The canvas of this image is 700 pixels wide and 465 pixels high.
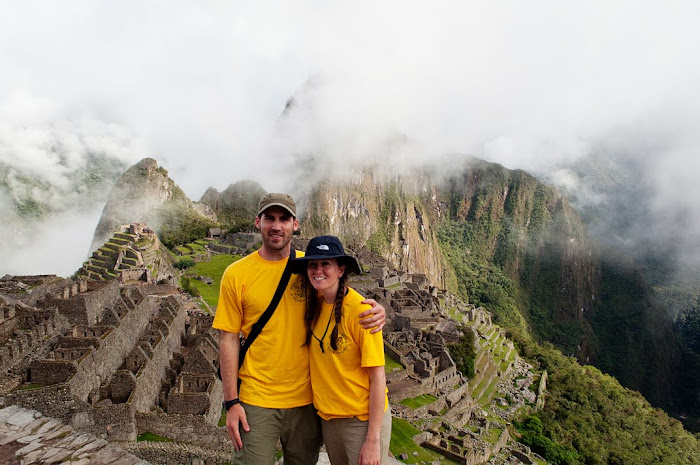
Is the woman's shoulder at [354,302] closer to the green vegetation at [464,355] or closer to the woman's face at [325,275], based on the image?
the woman's face at [325,275]

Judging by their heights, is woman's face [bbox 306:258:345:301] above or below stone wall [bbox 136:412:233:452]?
above

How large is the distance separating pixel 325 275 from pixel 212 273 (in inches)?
1642

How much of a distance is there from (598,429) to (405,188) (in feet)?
463

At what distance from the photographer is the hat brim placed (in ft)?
13.9

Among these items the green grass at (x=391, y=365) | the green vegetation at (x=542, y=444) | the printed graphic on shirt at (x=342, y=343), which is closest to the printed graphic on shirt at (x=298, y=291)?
the printed graphic on shirt at (x=342, y=343)

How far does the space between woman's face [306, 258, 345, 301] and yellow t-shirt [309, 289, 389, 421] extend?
176 millimetres

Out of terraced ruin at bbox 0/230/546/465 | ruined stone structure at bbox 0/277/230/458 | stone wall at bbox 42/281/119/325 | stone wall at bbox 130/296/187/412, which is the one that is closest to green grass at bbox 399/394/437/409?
terraced ruin at bbox 0/230/546/465

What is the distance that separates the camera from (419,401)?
24609 millimetres

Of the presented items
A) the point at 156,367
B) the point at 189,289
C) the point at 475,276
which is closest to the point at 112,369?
the point at 156,367

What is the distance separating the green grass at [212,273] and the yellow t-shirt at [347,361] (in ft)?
89.3

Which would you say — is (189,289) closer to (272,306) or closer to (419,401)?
(419,401)

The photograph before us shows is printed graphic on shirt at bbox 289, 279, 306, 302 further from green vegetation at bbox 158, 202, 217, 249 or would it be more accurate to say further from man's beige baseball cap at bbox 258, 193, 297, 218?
green vegetation at bbox 158, 202, 217, 249

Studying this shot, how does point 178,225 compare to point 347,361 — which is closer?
point 347,361

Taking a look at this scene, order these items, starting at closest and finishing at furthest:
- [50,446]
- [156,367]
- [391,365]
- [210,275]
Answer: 1. [50,446]
2. [156,367]
3. [391,365]
4. [210,275]
